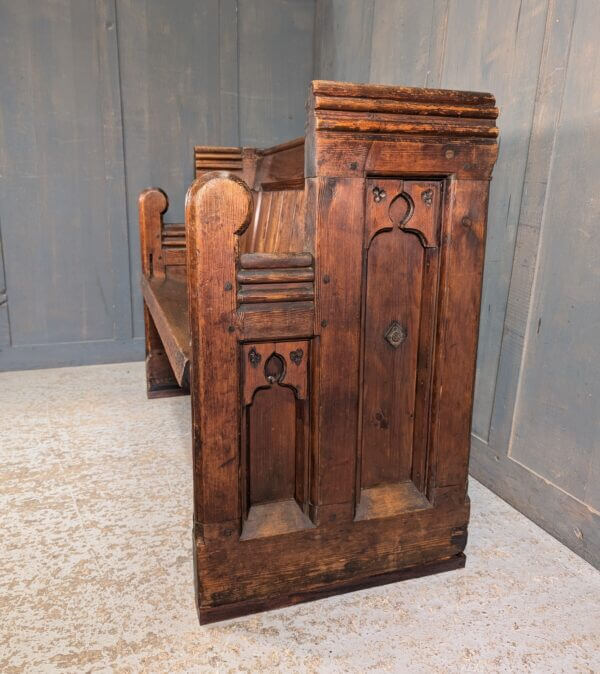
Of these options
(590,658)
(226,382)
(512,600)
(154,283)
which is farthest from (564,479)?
(154,283)

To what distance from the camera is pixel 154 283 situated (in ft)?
8.02

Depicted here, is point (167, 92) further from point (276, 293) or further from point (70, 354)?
point (276, 293)

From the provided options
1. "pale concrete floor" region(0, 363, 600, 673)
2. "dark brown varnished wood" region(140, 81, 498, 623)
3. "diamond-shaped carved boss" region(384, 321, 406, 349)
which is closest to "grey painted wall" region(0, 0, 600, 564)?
"pale concrete floor" region(0, 363, 600, 673)

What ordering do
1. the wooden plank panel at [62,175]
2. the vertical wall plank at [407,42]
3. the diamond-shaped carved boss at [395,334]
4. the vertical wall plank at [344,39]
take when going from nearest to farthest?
the diamond-shaped carved boss at [395,334]
the vertical wall plank at [407,42]
the vertical wall plank at [344,39]
the wooden plank panel at [62,175]

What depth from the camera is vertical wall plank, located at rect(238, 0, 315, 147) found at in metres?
3.14

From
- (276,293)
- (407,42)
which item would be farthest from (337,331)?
(407,42)

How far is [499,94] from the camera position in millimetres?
1760

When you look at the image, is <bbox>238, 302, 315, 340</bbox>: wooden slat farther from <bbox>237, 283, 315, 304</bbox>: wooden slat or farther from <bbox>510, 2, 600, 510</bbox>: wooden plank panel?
<bbox>510, 2, 600, 510</bbox>: wooden plank panel

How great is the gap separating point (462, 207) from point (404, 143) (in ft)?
0.65

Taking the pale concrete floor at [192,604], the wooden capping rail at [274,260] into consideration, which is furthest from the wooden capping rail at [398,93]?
the pale concrete floor at [192,604]

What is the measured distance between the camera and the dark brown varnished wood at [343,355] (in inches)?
45.1

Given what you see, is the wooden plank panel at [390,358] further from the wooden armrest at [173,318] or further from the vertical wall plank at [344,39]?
the vertical wall plank at [344,39]

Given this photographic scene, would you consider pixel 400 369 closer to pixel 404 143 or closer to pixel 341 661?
pixel 404 143

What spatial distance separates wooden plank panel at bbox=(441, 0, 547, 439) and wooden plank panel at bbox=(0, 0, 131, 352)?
1851 millimetres
